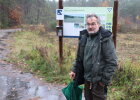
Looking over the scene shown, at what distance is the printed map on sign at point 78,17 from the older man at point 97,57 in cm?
300

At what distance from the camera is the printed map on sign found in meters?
7.31

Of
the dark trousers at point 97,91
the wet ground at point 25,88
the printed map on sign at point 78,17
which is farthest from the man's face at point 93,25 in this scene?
the printed map on sign at point 78,17

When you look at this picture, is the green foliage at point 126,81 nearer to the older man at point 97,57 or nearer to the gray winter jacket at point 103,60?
the older man at point 97,57

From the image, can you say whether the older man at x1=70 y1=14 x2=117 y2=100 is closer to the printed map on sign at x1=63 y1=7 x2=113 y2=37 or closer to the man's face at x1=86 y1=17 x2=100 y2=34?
the man's face at x1=86 y1=17 x2=100 y2=34

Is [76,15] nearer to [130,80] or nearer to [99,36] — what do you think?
[130,80]

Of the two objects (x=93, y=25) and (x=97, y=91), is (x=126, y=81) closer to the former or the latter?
(x=97, y=91)

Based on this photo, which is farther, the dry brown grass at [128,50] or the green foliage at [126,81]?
the dry brown grass at [128,50]

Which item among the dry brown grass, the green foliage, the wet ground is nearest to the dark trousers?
the green foliage

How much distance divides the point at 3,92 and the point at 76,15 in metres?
2.87

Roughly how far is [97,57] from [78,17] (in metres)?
3.81

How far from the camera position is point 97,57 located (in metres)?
4.19

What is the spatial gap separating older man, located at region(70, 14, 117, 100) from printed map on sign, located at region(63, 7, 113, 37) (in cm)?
300

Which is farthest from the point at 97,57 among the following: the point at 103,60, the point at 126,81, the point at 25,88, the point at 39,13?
the point at 39,13

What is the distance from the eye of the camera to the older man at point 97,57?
164 inches
